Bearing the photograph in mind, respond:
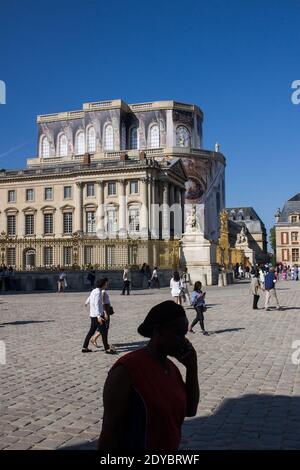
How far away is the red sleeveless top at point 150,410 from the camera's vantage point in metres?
2.35

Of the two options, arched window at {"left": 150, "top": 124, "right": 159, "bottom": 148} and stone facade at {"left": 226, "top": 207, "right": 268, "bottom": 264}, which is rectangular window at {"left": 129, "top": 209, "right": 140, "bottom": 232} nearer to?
arched window at {"left": 150, "top": 124, "right": 159, "bottom": 148}

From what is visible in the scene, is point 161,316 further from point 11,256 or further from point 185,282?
point 11,256

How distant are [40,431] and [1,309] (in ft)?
43.9

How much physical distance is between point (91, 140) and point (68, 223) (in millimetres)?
18998

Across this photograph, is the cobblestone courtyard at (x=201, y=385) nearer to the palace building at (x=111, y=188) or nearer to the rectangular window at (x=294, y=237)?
the palace building at (x=111, y=188)

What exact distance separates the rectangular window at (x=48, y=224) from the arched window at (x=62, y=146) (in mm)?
18481

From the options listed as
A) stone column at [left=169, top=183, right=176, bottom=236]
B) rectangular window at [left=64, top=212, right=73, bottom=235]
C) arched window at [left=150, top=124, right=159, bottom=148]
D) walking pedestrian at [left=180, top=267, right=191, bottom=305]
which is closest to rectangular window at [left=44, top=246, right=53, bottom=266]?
walking pedestrian at [left=180, top=267, right=191, bottom=305]

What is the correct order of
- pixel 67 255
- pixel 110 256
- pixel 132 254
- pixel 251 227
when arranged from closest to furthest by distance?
pixel 67 255 < pixel 110 256 < pixel 132 254 < pixel 251 227

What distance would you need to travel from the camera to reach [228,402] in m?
5.91

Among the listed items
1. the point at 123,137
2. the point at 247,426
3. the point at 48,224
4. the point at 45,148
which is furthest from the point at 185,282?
the point at 45,148

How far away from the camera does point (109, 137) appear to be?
3019 inches

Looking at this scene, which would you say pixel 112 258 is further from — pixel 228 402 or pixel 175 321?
pixel 175 321

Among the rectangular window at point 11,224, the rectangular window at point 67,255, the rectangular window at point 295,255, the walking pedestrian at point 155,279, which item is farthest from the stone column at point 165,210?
the rectangular window at point 67,255

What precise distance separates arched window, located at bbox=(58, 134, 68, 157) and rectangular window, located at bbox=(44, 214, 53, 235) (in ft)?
60.6
